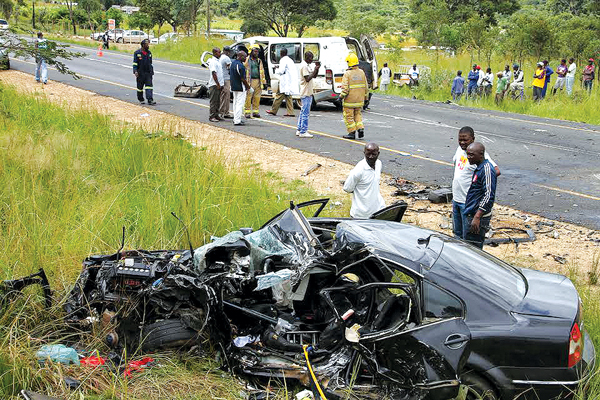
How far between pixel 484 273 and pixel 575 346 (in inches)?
33.1

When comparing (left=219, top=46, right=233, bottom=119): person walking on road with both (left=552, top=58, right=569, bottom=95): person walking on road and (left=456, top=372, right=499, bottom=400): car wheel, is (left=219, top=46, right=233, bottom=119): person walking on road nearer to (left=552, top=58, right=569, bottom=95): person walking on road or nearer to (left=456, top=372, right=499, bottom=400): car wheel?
(left=456, top=372, right=499, bottom=400): car wheel

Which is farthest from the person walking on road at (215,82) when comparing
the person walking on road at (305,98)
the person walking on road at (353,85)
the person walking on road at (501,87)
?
the person walking on road at (501,87)

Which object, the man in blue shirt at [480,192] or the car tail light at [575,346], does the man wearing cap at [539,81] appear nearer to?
the man in blue shirt at [480,192]

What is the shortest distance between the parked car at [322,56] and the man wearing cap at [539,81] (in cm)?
757

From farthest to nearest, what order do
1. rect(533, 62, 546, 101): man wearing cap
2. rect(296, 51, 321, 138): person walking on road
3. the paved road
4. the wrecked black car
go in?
rect(533, 62, 546, 101): man wearing cap → rect(296, 51, 321, 138): person walking on road → the paved road → the wrecked black car

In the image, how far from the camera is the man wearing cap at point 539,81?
22656 mm

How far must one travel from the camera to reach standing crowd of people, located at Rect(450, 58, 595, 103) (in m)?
23.0

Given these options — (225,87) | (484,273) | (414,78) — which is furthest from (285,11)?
(484,273)

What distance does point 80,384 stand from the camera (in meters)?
4.54

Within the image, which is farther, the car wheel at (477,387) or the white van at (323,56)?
the white van at (323,56)

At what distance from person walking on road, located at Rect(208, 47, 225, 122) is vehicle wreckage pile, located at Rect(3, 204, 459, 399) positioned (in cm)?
1042

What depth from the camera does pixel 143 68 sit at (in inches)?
695

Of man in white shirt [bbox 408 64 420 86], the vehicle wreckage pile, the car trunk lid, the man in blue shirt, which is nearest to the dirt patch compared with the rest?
the man in blue shirt

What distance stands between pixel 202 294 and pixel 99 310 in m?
1.08
